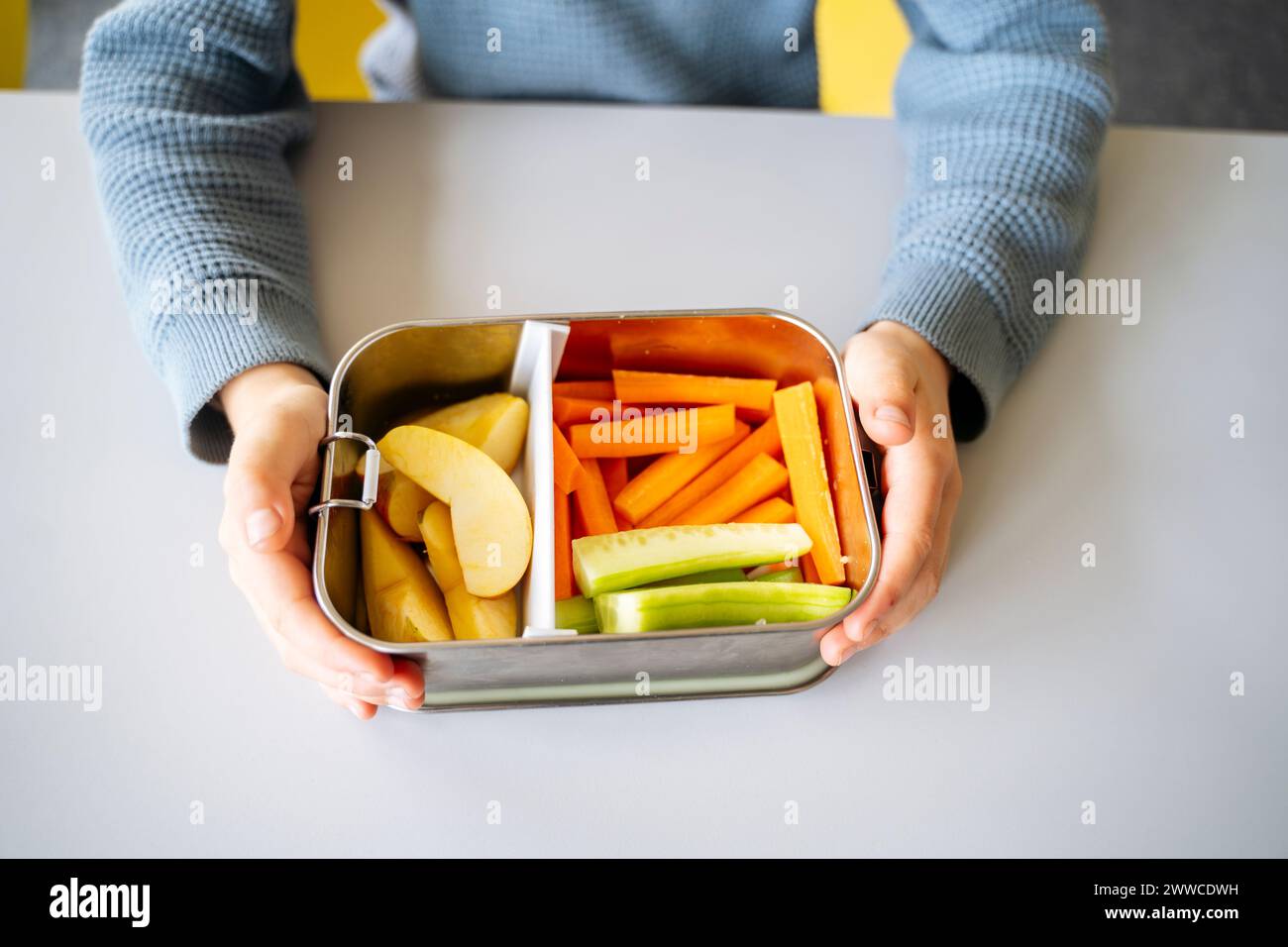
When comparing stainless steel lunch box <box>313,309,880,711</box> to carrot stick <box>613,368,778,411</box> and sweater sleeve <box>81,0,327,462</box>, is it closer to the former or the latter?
carrot stick <box>613,368,778,411</box>

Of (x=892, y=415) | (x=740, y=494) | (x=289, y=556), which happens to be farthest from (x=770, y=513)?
(x=289, y=556)

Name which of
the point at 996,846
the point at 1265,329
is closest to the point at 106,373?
the point at 996,846

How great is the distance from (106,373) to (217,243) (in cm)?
17

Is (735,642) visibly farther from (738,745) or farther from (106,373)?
(106,373)

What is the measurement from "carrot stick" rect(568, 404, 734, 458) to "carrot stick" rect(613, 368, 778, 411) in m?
0.01

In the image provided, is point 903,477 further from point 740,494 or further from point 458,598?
point 458,598

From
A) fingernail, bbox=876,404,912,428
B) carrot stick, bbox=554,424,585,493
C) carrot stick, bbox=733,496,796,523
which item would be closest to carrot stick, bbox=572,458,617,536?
carrot stick, bbox=554,424,585,493

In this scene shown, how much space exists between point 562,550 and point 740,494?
174mm

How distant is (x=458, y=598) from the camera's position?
77cm

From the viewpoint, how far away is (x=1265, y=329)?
3.36 ft

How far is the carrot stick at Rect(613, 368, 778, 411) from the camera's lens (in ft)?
2.80

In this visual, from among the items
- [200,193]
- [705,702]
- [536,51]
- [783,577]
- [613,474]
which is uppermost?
[536,51]

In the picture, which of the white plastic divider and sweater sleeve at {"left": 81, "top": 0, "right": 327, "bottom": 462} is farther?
sweater sleeve at {"left": 81, "top": 0, "right": 327, "bottom": 462}

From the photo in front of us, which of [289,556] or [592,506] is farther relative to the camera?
[592,506]
